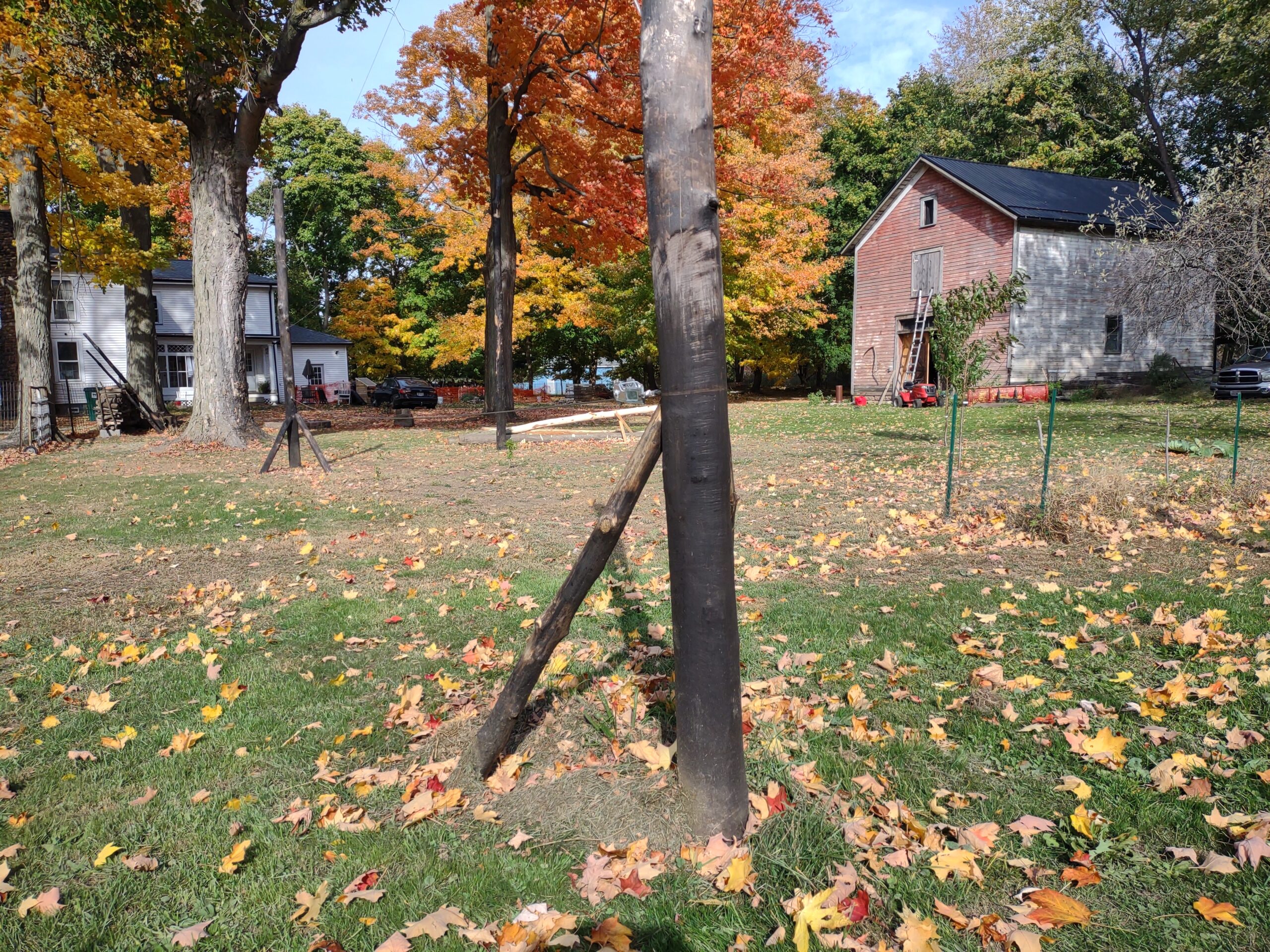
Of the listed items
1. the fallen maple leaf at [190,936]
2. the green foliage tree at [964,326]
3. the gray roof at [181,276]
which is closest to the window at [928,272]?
the green foliage tree at [964,326]

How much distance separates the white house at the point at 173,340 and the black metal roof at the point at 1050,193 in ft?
86.7

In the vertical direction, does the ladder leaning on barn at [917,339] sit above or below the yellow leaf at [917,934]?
above

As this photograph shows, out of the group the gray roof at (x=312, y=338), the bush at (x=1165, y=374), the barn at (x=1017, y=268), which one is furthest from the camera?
the gray roof at (x=312, y=338)

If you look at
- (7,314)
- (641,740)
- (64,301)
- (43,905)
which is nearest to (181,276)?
(64,301)

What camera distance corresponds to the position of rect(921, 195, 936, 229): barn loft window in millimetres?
28188

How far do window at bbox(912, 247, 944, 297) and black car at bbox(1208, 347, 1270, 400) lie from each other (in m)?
9.16

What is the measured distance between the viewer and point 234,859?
2.85 meters

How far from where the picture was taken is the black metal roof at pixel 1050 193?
25.6 metres


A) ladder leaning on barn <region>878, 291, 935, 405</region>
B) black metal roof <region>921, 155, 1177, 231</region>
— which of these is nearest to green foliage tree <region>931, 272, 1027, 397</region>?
black metal roof <region>921, 155, 1177, 231</region>

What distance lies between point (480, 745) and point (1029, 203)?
93.2 feet

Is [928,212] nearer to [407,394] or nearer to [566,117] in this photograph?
[566,117]

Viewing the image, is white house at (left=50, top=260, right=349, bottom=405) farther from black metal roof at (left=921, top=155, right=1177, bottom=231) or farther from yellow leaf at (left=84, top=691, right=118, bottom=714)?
yellow leaf at (left=84, top=691, right=118, bottom=714)

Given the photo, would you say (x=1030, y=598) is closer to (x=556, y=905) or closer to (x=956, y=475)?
(x=556, y=905)

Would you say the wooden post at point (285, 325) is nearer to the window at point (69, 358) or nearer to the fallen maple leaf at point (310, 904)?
the fallen maple leaf at point (310, 904)
